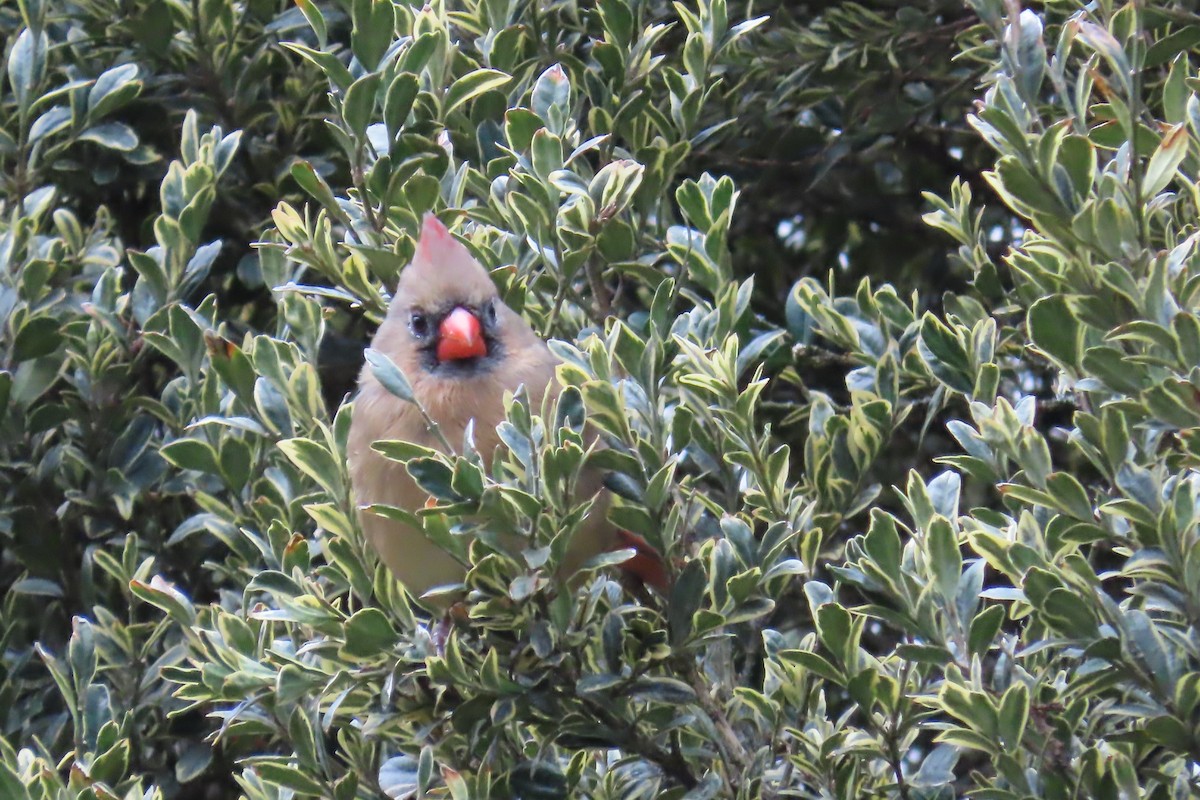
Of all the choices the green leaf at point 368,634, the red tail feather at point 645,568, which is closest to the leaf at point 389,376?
the green leaf at point 368,634

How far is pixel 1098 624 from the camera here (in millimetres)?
1782

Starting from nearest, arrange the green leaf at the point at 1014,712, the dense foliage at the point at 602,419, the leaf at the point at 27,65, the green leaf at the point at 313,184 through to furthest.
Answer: the green leaf at the point at 1014,712 → the dense foliage at the point at 602,419 → the green leaf at the point at 313,184 → the leaf at the point at 27,65

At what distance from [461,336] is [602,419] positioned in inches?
28.5

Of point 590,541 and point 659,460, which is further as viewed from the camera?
point 590,541

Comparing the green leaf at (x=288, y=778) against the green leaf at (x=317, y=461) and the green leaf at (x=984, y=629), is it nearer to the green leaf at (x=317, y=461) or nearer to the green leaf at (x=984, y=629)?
the green leaf at (x=317, y=461)

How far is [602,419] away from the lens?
2021 mm

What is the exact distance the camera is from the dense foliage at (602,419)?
186 cm

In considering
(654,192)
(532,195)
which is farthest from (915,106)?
(532,195)

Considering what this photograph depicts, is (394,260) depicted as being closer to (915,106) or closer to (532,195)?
(532,195)

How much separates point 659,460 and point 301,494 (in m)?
0.73

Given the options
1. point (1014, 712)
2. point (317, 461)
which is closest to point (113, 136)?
point (317, 461)

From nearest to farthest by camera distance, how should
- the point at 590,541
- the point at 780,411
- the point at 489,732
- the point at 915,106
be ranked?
the point at 489,732
the point at 590,541
the point at 780,411
the point at 915,106

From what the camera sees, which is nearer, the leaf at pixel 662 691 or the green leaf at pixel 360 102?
the leaf at pixel 662 691

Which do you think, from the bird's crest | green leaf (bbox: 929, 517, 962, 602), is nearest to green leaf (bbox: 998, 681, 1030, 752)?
green leaf (bbox: 929, 517, 962, 602)
